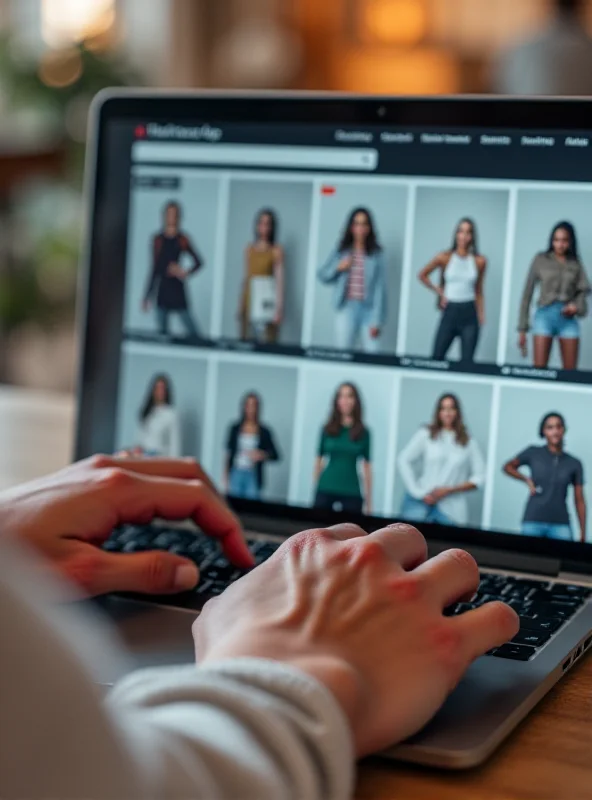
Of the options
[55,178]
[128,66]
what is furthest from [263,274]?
[128,66]

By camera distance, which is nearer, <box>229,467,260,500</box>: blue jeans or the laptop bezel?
the laptop bezel

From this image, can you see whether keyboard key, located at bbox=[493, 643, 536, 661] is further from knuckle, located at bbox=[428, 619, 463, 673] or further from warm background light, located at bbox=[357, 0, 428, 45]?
warm background light, located at bbox=[357, 0, 428, 45]

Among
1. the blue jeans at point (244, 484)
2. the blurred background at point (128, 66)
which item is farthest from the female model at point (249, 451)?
the blurred background at point (128, 66)

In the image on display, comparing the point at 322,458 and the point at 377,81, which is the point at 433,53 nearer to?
the point at 377,81

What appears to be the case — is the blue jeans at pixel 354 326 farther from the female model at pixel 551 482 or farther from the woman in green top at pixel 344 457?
the female model at pixel 551 482

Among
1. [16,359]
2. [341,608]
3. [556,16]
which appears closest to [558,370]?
[341,608]

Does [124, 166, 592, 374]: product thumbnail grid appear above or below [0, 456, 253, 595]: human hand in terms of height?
above

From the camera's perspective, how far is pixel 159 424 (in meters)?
0.95

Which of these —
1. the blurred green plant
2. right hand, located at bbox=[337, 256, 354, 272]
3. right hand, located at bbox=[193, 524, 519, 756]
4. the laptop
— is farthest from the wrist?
the blurred green plant

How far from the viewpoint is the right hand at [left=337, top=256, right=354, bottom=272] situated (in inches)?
34.3

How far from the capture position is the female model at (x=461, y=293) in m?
0.82

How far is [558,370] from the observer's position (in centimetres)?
79

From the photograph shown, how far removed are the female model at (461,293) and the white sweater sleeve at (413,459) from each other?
6 cm

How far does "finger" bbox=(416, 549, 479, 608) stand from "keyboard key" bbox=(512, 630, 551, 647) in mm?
58
